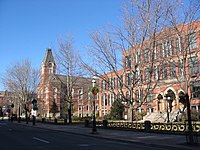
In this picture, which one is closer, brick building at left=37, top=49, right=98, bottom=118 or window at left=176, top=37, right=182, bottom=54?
window at left=176, top=37, right=182, bottom=54

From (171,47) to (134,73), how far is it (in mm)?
4753

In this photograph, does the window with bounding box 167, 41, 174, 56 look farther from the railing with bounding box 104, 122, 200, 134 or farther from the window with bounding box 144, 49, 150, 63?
the railing with bounding box 104, 122, 200, 134

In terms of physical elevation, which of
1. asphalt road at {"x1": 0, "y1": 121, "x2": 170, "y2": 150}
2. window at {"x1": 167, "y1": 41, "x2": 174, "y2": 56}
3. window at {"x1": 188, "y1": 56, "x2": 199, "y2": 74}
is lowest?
asphalt road at {"x1": 0, "y1": 121, "x2": 170, "y2": 150}

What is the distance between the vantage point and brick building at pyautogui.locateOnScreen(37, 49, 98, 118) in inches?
1598

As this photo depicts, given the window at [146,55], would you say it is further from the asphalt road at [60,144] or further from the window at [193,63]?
the asphalt road at [60,144]

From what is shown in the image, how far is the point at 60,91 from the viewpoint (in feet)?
137

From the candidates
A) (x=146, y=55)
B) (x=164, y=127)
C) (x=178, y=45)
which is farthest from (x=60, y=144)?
(x=178, y=45)

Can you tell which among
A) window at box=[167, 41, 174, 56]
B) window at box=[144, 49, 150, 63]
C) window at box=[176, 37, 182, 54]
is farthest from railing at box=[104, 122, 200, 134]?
window at box=[167, 41, 174, 56]

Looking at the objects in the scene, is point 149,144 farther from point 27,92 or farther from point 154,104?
point 27,92

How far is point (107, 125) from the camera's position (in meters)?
27.0

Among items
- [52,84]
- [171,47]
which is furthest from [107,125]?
[52,84]

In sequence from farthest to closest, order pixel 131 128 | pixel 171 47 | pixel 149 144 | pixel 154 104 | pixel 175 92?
pixel 154 104, pixel 175 92, pixel 171 47, pixel 131 128, pixel 149 144

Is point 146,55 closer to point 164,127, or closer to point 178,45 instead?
point 178,45

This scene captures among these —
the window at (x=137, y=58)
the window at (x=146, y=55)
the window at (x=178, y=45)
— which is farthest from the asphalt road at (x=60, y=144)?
the window at (x=178, y=45)
